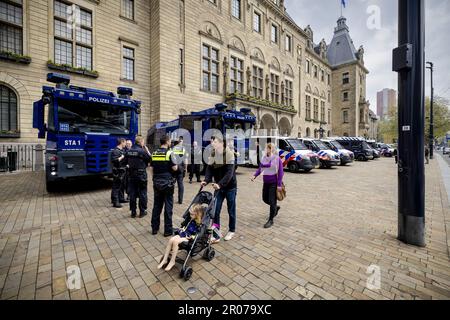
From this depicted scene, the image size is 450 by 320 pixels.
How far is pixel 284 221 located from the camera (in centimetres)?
470

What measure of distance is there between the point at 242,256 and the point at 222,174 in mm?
1383

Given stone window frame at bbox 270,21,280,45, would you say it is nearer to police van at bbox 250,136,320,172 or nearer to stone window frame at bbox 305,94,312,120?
stone window frame at bbox 305,94,312,120

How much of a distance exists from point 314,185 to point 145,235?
22.7 ft

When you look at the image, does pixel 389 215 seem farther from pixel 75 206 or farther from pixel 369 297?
pixel 75 206

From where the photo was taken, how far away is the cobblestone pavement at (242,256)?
245cm

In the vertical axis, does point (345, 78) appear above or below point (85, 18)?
above

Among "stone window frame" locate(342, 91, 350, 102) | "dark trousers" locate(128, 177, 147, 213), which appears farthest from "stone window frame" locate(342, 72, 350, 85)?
"dark trousers" locate(128, 177, 147, 213)

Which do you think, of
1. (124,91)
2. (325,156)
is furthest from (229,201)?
(325,156)

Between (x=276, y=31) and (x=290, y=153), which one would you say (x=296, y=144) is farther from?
(x=276, y=31)

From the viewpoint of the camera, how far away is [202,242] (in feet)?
9.98

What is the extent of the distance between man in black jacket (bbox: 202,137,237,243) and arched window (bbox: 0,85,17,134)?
551 inches
